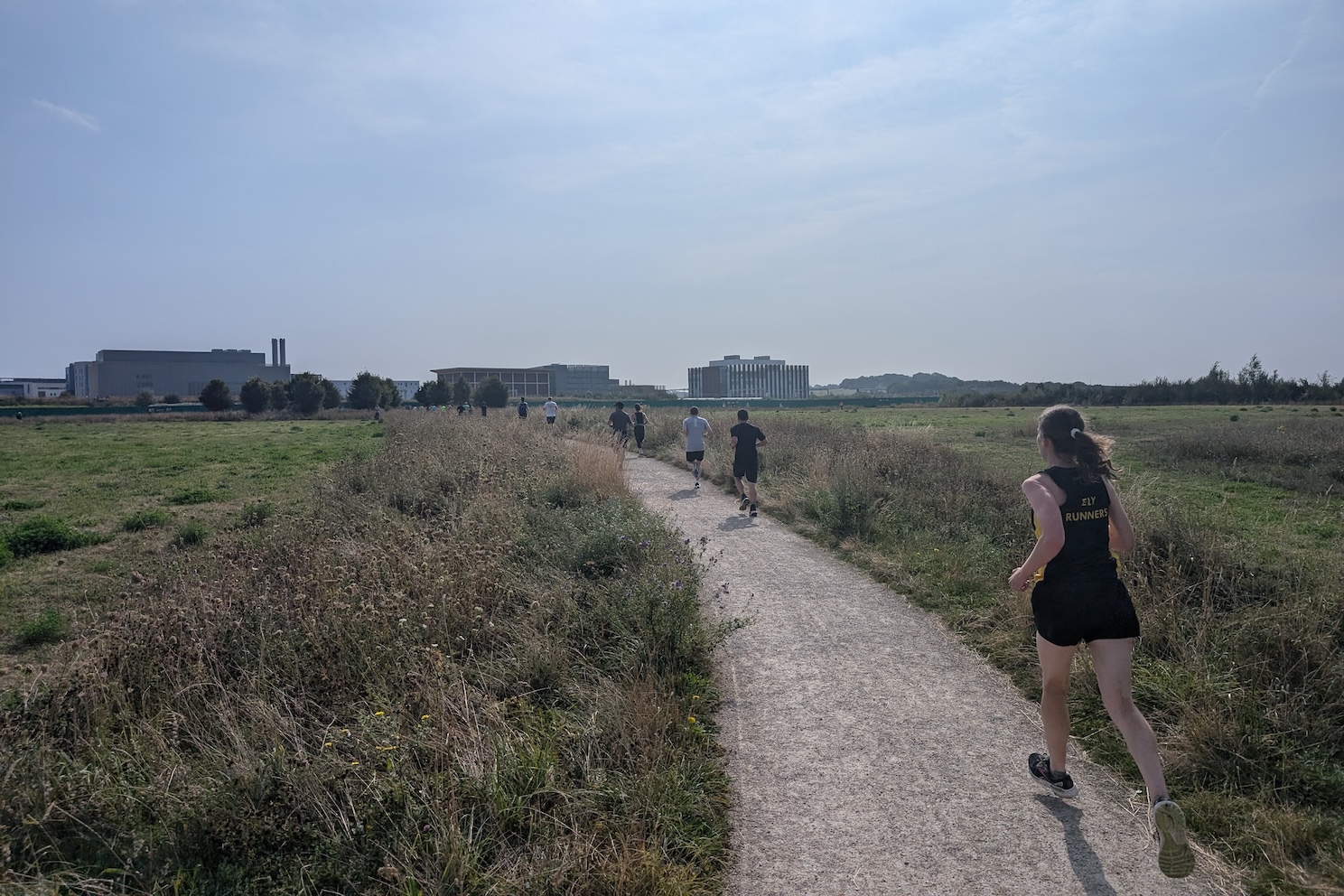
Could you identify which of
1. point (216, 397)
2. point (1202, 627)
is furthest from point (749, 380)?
point (1202, 627)

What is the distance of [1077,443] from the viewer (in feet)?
12.3

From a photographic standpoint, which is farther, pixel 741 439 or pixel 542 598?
pixel 741 439

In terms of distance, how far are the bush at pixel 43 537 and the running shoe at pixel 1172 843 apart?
1324cm

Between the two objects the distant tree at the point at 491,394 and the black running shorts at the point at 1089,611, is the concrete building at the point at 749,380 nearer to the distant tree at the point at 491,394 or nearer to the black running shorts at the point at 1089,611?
the distant tree at the point at 491,394

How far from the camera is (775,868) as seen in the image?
345cm

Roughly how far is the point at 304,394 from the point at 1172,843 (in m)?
73.9

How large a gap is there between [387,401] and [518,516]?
2764 inches

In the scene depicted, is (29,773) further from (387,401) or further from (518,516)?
(387,401)

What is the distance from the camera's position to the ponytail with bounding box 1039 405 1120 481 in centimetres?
371

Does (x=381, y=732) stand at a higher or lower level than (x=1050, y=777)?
higher

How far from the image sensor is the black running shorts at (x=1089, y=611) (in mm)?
3564

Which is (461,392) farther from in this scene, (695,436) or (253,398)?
(695,436)

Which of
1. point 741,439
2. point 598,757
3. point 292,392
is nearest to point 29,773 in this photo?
point 598,757

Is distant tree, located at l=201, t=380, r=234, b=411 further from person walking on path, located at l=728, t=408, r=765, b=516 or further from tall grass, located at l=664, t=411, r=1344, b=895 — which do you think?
tall grass, located at l=664, t=411, r=1344, b=895
